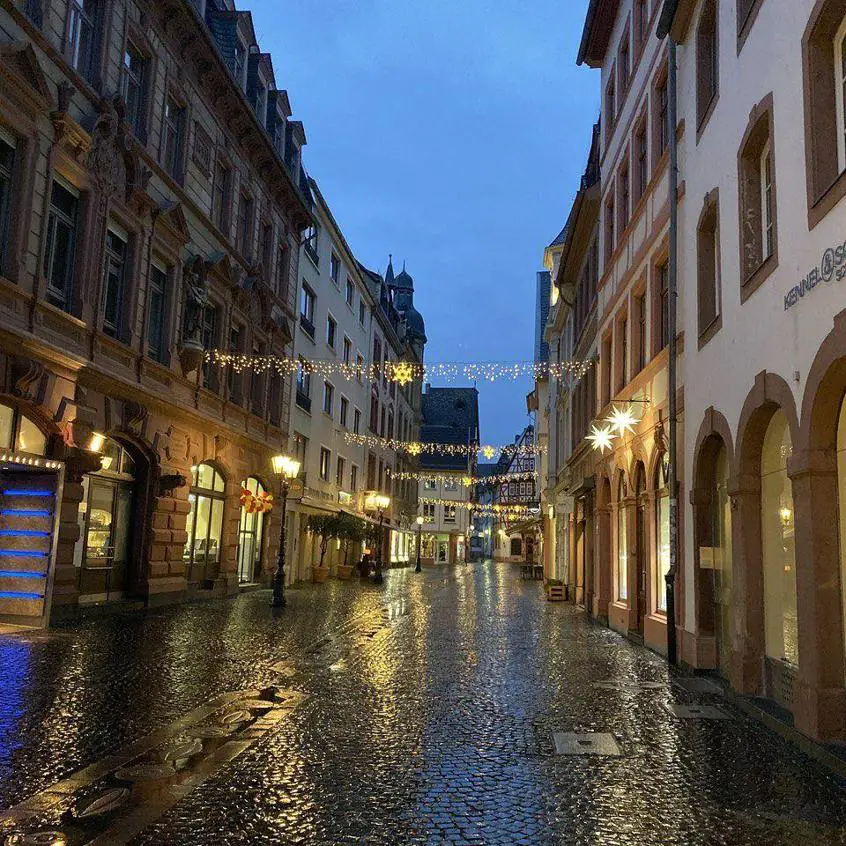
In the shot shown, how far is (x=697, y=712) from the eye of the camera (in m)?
8.98

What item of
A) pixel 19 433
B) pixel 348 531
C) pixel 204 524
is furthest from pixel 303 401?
pixel 19 433

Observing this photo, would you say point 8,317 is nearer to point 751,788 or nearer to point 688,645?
point 688,645

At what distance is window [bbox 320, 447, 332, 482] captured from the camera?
36.3m

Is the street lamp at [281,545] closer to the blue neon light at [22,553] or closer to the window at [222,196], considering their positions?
the window at [222,196]

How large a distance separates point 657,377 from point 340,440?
25668 millimetres

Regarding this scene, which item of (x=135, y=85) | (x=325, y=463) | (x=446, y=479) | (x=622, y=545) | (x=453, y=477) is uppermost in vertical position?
(x=135, y=85)

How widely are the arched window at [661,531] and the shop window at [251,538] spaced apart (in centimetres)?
1405

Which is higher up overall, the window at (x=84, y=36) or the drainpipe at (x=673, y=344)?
the window at (x=84, y=36)

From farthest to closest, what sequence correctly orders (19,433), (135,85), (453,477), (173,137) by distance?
(453,477)
(173,137)
(135,85)
(19,433)

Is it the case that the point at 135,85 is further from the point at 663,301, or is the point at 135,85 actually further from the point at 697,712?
the point at 697,712

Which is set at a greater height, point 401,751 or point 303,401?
point 303,401

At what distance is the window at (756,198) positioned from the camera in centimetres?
947

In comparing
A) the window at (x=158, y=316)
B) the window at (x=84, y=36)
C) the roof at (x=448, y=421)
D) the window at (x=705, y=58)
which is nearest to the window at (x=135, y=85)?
the window at (x=84, y=36)

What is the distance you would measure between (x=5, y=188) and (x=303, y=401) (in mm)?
19026
